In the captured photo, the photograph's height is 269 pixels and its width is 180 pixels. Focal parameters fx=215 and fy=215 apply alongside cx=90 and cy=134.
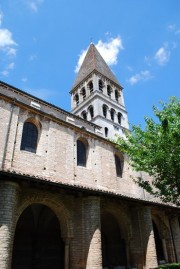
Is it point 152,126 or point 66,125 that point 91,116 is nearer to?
point 66,125

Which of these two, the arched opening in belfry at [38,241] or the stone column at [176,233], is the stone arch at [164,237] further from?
the arched opening in belfry at [38,241]

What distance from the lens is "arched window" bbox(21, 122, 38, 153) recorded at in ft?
41.8

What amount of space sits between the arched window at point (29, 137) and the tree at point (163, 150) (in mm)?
5921

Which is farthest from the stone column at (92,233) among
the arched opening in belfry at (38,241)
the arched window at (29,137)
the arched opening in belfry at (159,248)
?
the arched opening in belfry at (159,248)

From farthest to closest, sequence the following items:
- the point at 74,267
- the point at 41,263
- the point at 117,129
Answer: the point at 117,129 < the point at 41,263 < the point at 74,267

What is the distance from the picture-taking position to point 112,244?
14.0 metres

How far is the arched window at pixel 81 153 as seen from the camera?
1498 cm

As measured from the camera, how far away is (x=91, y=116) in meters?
30.7

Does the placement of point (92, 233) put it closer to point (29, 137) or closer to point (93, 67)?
point (29, 137)

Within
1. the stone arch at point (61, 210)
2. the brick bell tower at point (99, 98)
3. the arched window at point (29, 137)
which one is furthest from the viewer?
the brick bell tower at point (99, 98)

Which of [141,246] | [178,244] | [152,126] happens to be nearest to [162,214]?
[178,244]

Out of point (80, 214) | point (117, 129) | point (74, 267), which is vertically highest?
point (117, 129)

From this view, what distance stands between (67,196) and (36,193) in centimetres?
166

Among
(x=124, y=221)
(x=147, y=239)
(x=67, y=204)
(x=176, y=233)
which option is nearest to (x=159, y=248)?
(x=176, y=233)
